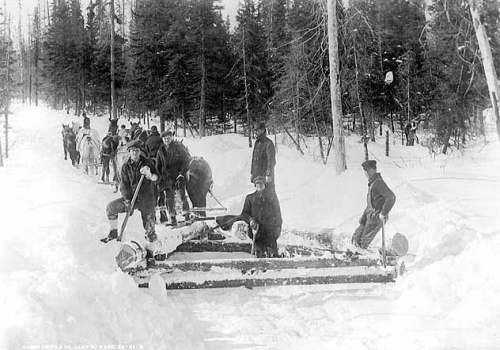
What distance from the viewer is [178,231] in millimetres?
7812

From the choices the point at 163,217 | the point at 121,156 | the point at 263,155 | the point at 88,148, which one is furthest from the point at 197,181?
the point at 88,148

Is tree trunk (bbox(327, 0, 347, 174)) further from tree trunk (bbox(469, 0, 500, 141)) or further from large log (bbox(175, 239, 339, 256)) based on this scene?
large log (bbox(175, 239, 339, 256))

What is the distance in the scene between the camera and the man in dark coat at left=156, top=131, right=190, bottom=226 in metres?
10.3

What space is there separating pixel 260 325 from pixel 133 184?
4.23 m

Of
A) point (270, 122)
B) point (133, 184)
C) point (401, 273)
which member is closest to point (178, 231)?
point (133, 184)

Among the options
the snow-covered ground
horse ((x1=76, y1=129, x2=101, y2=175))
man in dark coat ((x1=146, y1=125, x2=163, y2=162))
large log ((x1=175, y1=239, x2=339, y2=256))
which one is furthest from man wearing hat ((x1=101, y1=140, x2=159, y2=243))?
horse ((x1=76, y1=129, x2=101, y2=175))

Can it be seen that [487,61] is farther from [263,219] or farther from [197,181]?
[197,181]

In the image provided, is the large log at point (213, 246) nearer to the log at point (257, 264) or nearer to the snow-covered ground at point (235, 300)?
the snow-covered ground at point (235, 300)

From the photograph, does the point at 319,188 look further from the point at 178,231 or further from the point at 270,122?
the point at 270,122

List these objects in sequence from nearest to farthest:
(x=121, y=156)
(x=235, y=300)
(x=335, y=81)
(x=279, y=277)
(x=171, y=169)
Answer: (x=235, y=300)
(x=279, y=277)
(x=171, y=169)
(x=121, y=156)
(x=335, y=81)

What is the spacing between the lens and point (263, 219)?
744 cm

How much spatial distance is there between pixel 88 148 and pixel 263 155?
437 inches

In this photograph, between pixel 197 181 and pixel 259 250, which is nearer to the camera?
pixel 259 250

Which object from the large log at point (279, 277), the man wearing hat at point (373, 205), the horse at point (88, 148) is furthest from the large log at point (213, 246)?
the horse at point (88, 148)
